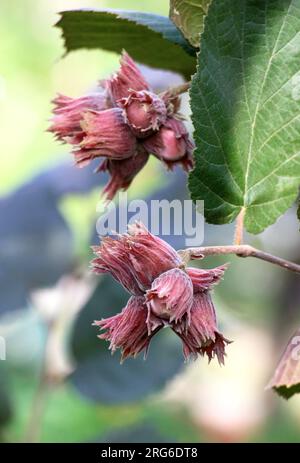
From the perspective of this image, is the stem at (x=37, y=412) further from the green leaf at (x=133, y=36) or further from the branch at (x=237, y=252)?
the branch at (x=237, y=252)

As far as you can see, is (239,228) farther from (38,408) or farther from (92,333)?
(38,408)

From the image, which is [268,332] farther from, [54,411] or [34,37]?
[34,37]

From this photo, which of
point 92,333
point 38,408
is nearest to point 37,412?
point 38,408

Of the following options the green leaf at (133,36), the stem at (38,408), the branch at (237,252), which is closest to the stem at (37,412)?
the stem at (38,408)

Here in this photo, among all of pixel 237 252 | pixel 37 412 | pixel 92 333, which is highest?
pixel 237 252

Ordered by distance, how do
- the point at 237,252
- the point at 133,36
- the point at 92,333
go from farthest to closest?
the point at 92,333, the point at 133,36, the point at 237,252

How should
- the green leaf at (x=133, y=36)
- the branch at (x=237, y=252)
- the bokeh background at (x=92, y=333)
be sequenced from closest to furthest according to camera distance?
the branch at (x=237, y=252) → the green leaf at (x=133, y=36) → the bokeh background at (x=92, y=333)

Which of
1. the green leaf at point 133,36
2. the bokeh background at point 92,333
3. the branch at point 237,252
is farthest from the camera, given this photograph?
the bokeh background at point 92,333

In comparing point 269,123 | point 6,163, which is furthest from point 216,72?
point 6,163
